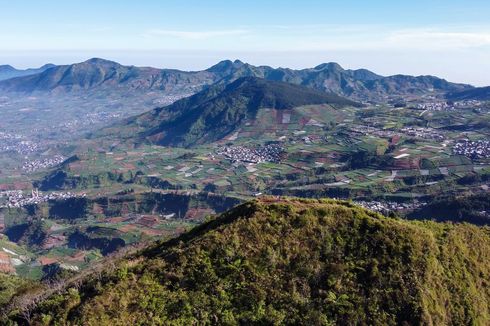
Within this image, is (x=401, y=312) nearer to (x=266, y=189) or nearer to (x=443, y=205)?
(x=443, y=205)

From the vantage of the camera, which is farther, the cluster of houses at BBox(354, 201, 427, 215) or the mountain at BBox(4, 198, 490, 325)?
the cluster of houses at BBox(354, 201, 427, 215)

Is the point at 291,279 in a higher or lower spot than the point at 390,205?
higher

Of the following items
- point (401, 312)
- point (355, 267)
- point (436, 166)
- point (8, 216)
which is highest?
point (355, 267)

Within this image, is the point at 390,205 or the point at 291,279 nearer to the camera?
the point at 291,279

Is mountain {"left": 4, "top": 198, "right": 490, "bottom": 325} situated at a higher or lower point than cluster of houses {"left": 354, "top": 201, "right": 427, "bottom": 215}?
higher

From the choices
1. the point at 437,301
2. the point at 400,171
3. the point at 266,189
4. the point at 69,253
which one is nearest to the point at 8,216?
the point at 69,253

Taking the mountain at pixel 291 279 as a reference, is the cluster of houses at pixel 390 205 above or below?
below

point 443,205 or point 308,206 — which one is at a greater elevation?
point 308,206

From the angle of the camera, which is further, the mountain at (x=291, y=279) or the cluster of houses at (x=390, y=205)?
the cluster of houses at (x=390, y=205)
